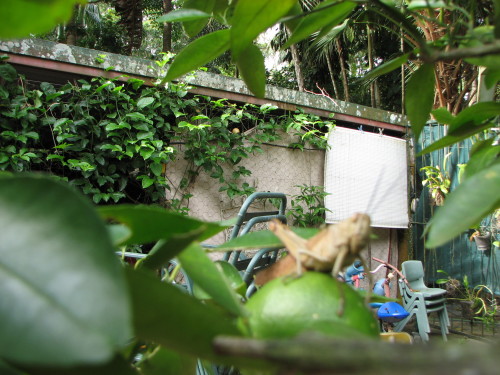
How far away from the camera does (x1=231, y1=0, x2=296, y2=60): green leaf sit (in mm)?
257

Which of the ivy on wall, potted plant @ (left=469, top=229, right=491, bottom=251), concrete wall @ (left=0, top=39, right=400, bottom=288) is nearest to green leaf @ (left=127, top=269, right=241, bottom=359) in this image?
concrete wall @ (left=0, top=39, right=400, bottom=288)

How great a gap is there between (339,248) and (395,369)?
0.41 ft

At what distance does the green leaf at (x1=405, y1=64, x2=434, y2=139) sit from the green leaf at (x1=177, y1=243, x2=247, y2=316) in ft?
0.90

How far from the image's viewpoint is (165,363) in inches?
9.0

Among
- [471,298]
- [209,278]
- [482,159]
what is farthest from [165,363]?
[471,298]

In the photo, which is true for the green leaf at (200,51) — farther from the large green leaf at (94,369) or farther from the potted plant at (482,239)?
the potted plant at (482,239)

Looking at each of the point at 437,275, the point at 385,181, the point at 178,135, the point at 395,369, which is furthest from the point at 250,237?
the point at 437,275

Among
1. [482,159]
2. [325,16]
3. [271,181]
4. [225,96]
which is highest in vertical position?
[225,96]

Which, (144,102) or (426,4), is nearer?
(426,4)

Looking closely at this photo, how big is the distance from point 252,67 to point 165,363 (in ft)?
0.80

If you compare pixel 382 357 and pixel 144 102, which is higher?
pixel 144 102

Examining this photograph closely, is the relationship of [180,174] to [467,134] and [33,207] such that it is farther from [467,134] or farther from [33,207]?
[33,207]

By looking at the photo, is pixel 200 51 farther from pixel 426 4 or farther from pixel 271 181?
pixel 271 181

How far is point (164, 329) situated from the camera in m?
0.15
